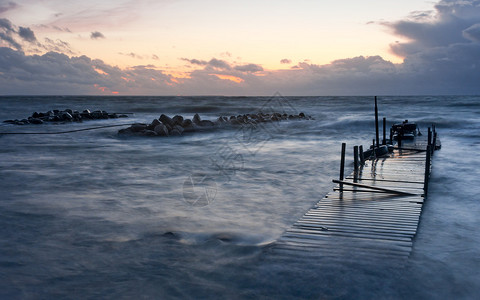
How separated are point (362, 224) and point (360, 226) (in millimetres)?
130

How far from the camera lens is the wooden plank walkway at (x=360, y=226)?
21.6 ft

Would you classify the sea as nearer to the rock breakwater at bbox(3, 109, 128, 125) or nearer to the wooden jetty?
the wooden jetty

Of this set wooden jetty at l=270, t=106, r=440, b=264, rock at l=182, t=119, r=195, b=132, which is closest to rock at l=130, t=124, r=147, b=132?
rock at l=182, t=119, r=195, b=132

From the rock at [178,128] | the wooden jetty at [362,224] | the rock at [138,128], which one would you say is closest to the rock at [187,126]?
→ the rock at [178,128]

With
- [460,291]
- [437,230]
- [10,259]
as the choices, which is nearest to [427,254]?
[460,291]

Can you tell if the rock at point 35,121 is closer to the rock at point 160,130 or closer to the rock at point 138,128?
the rock at point 138,128

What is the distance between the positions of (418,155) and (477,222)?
7867 millimetres

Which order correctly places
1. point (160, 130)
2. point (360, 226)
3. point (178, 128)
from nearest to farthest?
point (360, 226)
point (160, 130)
point (178, 128)

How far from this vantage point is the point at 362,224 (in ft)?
25.5

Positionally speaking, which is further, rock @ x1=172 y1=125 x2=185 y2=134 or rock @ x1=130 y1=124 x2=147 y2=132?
rock @ x1=172 y1=125 x2=185 y2=134

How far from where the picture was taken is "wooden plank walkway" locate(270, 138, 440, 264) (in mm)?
6570

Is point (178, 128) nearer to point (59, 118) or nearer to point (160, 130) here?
point (160, 130)

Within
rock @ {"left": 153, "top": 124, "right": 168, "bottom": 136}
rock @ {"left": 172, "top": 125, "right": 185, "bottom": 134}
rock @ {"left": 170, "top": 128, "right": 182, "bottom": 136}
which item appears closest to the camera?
rock @ {"left": 153, "top": 124, "right": 168, "bottom": 136}

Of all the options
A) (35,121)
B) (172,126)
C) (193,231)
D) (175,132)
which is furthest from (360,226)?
(35,121)
